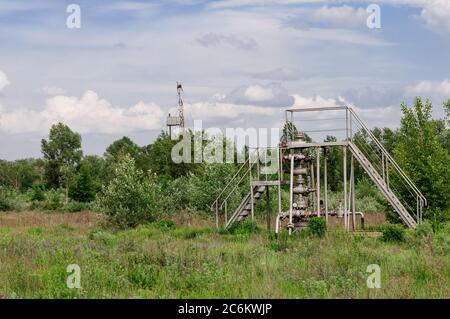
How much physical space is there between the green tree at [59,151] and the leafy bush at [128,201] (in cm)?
4927

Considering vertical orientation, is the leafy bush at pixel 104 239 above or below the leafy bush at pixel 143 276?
above

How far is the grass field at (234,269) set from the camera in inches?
523

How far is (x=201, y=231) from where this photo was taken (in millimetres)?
28359

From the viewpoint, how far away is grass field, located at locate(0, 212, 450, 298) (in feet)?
43.5

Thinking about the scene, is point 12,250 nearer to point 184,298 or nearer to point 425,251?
point 184,298

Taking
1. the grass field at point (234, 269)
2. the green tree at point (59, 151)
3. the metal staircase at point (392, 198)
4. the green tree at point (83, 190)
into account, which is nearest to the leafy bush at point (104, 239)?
the grass field at point (234, 269)

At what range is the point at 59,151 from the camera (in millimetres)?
83125

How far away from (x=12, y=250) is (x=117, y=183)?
565 inches

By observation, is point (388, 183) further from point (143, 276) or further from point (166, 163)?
point (166, 163)

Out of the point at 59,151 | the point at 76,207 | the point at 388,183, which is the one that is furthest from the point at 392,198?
the point at 59,151

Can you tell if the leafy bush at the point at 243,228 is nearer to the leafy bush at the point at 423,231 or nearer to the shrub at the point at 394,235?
the shrub at the point at 394,235

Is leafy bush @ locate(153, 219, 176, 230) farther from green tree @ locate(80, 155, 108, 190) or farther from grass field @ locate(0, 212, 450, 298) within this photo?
green tree @ locate(80, 155, 108, 190)

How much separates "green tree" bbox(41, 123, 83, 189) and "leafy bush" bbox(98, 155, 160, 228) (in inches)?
1940
